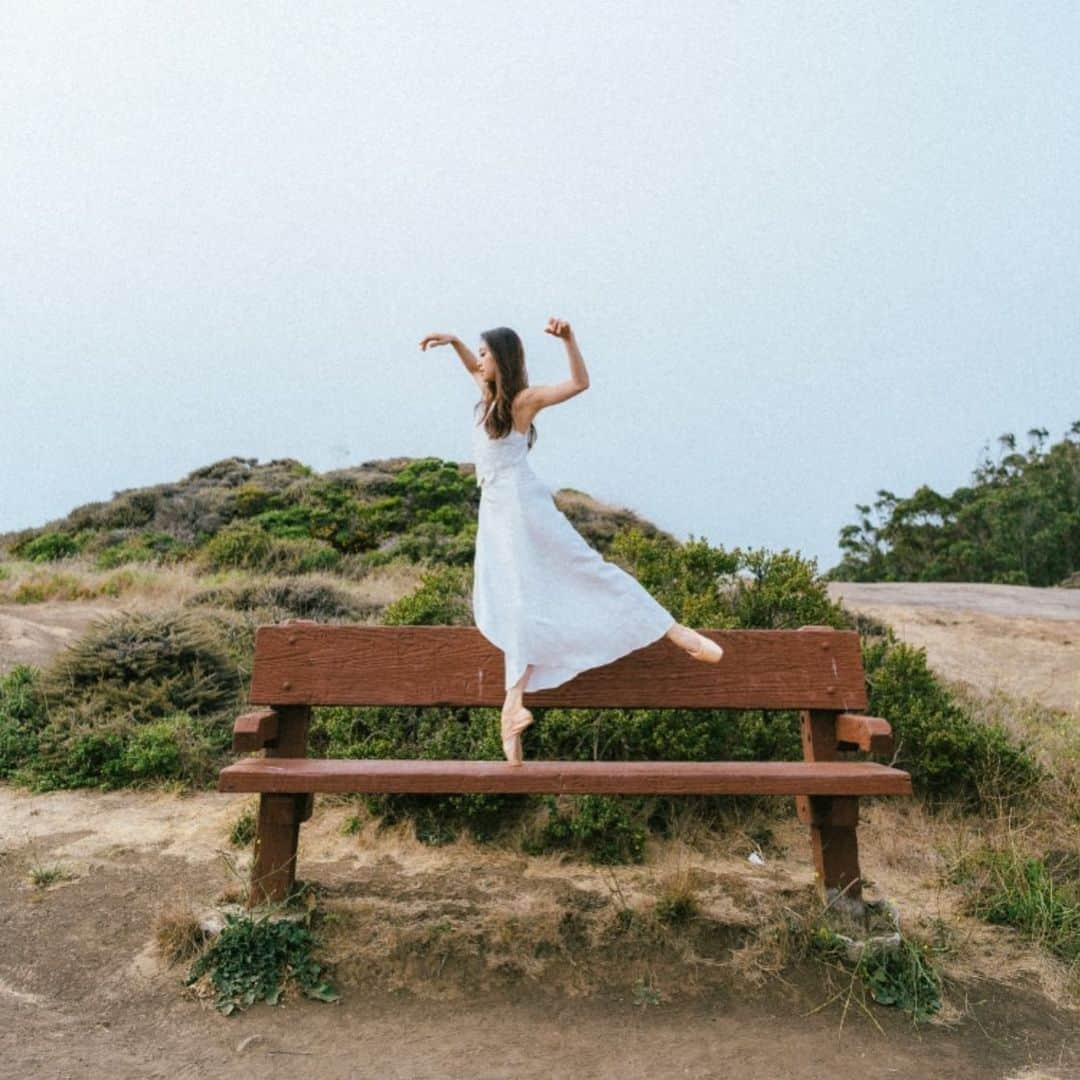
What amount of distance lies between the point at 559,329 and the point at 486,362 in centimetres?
43

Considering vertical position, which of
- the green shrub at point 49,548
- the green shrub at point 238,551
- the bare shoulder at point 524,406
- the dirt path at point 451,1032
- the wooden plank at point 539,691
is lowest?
the dirt path at point 451,1032

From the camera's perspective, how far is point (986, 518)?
25312 mm

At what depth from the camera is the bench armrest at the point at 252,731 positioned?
3529mm

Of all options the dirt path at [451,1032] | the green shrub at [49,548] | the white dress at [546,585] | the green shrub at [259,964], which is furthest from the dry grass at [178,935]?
the green shrub at [49,548]

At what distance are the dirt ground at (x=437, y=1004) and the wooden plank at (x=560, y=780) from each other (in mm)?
725

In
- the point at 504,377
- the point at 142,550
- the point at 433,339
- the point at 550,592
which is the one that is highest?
the point at 142,550

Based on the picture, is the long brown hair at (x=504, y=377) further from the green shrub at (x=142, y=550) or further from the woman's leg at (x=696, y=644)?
the green shrub at (x=142, y=550)

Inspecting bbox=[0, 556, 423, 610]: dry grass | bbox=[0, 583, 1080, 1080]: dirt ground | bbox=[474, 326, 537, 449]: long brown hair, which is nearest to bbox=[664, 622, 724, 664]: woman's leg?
bbox=[474, 326, 537, 449]: long brown hair

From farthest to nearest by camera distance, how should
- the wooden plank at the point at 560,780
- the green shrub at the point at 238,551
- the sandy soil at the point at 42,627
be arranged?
the green shrub at the point at 238,551
the sandy soil at the point at 42,627
the wooden plank at the point at 560,780

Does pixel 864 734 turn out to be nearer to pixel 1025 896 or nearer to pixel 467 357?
pixel 1025 896

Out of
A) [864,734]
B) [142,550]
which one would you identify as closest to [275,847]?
[864,734]

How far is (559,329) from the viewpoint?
3.42 metres

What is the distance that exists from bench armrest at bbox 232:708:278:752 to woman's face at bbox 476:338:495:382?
157cm

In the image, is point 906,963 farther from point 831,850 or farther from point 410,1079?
point 410,1079
